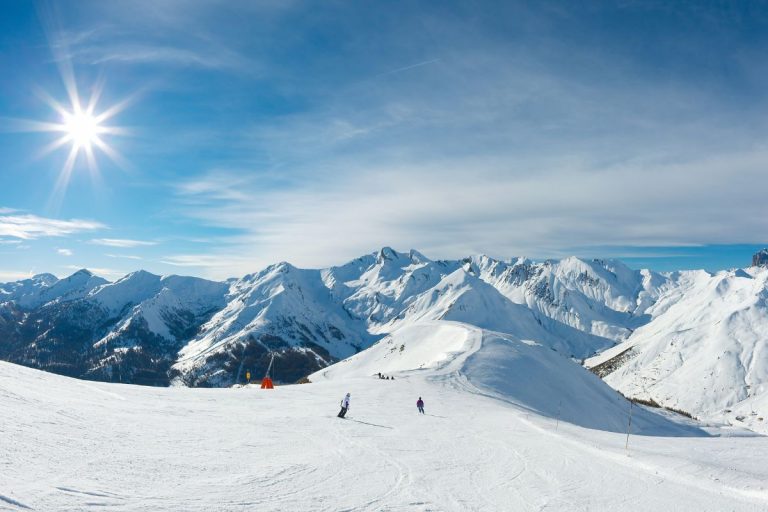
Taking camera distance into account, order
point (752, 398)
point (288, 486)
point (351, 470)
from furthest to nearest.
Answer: point (752, 398) < point (351, 470) < point (288, 486)

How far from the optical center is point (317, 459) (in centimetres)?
1777

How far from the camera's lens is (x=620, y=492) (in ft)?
50.9

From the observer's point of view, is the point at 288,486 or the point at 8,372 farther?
the point at 8,372

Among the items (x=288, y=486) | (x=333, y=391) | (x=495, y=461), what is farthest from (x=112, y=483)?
(x=333, y=391)

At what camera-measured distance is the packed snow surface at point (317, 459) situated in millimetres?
12812

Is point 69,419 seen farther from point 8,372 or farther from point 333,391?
point 333,391

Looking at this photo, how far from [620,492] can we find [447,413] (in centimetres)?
2010

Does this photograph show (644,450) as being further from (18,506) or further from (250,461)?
(18,506)

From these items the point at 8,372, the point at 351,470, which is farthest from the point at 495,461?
the point at 8,372

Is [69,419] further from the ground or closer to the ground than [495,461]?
closer to the ground

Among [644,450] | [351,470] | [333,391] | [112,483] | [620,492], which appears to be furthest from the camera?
[333,391]

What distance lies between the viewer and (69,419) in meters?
19.3

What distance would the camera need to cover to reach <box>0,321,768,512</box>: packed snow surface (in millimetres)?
12812

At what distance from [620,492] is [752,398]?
769 ft
